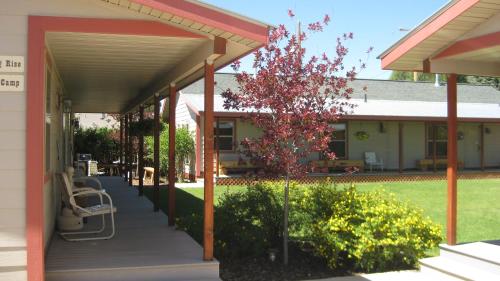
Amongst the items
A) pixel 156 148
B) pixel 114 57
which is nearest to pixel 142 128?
pixel 156 148

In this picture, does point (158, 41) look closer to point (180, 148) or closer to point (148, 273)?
point (148, 273)

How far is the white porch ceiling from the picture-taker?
Result: 249 inches

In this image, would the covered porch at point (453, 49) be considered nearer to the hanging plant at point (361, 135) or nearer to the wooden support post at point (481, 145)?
the hanging plant at point (361, 135)

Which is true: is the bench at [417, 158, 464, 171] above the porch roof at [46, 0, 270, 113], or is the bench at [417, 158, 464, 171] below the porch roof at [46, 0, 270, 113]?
below

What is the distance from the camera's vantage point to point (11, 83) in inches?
206

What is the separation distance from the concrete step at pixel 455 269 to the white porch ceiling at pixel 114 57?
3.90 metres

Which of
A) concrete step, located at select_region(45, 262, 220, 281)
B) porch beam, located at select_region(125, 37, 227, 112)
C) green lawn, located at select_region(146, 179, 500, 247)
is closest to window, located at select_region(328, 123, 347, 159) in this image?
green lawn, located at select_region(146, 179, 500, 247)

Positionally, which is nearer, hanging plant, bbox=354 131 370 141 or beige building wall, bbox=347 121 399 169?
hanging plant, bbox=354 131 370 141

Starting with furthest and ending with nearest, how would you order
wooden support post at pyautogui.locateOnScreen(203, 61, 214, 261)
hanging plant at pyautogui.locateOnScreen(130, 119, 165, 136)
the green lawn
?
hanging plant at pyautogui.locateOnScreen(130, 119, 165, 136) → the green lawn → wooden support post at pyautogui.locateOnScreen(203, 61, 214, 261)

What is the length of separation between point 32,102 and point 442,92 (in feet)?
80.7

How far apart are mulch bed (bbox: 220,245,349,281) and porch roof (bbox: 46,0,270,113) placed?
260 cm

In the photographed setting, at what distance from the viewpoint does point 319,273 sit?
6.97 meters

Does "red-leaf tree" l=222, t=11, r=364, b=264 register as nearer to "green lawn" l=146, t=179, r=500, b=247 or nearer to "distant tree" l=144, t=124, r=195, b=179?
"green lawn" l=146, t=179, r=500, b=247

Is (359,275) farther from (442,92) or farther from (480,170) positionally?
(442,92)
